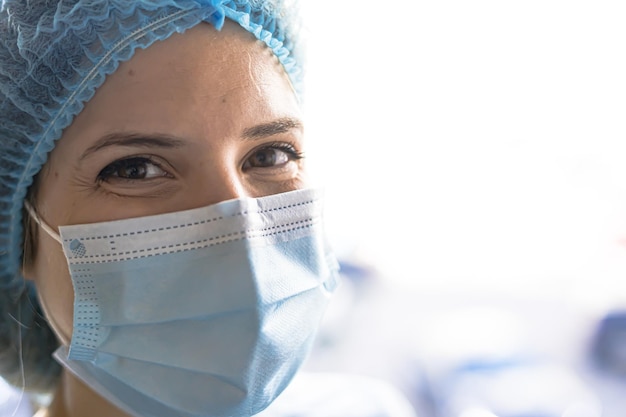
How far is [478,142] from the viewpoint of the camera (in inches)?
85.8

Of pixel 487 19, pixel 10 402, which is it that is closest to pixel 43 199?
pixel 10 402

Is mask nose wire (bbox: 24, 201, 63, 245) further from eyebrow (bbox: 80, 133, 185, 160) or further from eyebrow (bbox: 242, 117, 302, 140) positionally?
eyebrow (bbox: 242, 117, 302, 140)

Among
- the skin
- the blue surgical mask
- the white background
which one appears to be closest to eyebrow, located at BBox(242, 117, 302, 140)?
the skin

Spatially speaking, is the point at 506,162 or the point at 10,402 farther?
the point at 506,162

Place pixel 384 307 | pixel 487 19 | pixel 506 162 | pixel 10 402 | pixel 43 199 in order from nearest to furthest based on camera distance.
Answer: pixel 43 199 → pixel 10 402 → pixel 487 19 → pixel 506 162 → pixel 384 307

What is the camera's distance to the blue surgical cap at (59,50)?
1.17 meters

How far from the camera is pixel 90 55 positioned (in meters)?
1.17

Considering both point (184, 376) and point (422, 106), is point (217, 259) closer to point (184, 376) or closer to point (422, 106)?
point (184, 376)

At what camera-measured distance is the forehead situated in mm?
1149

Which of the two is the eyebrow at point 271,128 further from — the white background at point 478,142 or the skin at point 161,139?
the white background at point 478,142

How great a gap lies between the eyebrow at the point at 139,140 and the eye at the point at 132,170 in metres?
0.04

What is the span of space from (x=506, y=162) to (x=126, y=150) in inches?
56.2

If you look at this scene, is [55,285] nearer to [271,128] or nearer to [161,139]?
[161,139]

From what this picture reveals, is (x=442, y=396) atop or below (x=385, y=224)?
below
